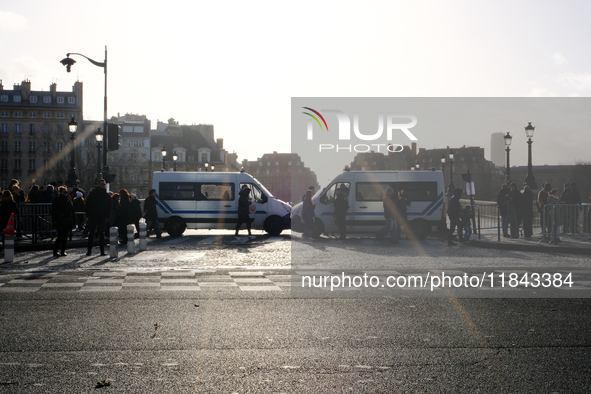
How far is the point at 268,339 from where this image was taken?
5996mm

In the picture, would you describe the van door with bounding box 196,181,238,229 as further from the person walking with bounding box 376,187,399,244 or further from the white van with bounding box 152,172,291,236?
the person walking with bounding box 376,187,399,244

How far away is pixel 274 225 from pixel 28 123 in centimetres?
9586

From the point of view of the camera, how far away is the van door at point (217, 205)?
22.5m

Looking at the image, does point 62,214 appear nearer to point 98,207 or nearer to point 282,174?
point 98,207

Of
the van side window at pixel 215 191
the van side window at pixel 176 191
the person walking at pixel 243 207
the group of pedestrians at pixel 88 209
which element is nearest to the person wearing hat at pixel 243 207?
the person walking at pixel 243 207

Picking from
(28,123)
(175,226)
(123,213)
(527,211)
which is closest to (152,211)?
(175,226)

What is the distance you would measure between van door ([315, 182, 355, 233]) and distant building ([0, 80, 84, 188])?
299 ft

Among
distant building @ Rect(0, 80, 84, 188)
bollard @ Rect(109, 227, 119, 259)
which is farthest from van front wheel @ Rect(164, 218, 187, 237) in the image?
distant building @ Rect(0, 80, 84, 188)

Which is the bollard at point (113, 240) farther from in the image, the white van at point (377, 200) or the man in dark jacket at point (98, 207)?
the white van at point (377, 200)

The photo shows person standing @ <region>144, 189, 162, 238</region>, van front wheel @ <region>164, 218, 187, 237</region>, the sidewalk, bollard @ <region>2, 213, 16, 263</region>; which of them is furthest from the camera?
van front wheel @ <region>164, 218, 187, 237</region>

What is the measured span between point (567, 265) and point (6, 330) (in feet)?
35.8

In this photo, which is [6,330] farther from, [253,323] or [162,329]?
[253,323]

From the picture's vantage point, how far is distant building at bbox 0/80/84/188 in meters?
104

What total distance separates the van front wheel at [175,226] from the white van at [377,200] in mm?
5113
